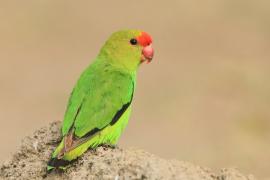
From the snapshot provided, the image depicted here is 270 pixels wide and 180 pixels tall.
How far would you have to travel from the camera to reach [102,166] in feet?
21.7

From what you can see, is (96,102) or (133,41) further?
(133,41)

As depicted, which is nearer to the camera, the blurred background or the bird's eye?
the bird's eye

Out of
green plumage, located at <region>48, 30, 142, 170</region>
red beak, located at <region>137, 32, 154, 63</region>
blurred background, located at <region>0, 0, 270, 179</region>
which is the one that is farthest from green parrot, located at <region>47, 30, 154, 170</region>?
blurred background, located at <region>0, 0, 270, 179</region>

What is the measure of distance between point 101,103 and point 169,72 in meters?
10.7

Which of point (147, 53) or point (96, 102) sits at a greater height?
point (147, 53)

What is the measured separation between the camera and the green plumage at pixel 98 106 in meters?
7.09

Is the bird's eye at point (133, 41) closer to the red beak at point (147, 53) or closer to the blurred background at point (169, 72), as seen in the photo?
the red beak at point (147, 53)

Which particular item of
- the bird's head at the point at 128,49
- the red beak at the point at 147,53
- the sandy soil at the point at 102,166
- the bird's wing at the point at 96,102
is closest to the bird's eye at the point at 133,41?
the bird's head at the point at 128,49

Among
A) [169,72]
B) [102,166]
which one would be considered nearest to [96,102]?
[102,166]

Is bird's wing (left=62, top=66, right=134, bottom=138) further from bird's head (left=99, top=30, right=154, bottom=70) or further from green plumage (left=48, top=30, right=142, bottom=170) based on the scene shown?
bird's head (left=99, top=30, right=154, bottom=70)

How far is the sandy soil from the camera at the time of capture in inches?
252

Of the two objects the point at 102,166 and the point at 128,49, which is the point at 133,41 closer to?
the point at 128,49

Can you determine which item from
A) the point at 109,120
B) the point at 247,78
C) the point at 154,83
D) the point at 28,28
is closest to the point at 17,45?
the point at 28,28

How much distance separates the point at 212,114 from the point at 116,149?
353 inches
